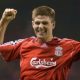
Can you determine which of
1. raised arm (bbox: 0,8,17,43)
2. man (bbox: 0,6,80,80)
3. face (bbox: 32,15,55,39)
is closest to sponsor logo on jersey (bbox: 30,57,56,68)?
man (bbox: 0,6,80,80)

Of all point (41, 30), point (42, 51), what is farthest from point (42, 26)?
point (42, 51)

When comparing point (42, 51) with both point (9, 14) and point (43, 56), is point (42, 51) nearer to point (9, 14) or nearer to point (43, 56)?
point (43, 56)

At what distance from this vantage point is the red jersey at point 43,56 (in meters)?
2.64

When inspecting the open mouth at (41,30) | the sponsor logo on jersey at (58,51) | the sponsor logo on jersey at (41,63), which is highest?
the open mouth at (41,30)

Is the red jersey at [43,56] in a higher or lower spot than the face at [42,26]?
lower

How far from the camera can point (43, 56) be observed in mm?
2674

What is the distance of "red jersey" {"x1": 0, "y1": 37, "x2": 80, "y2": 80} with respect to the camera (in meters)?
2.64

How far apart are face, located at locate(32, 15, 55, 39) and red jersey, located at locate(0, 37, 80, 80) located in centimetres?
7

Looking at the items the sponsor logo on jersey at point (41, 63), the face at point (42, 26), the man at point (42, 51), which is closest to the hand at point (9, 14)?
the man at point (42, 51)

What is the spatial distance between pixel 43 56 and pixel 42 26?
0.19 m

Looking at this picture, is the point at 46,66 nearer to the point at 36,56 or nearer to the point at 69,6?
the point at 36,56

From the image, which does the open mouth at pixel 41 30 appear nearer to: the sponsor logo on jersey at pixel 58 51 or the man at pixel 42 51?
the man at pixel 42 51

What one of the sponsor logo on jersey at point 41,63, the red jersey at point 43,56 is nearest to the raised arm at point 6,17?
the red jersey at point 43,56

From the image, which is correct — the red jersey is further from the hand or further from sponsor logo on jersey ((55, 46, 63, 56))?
the hand
